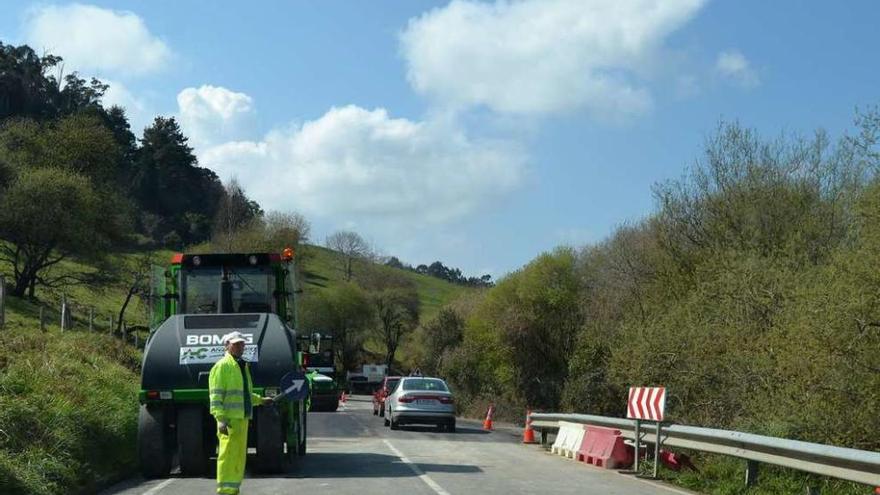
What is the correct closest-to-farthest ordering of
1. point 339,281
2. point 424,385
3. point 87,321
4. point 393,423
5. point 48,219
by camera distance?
point 393,423 < point 424,385 < point 87,321 < point 48,219 < point 339,281

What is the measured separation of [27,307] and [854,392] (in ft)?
132

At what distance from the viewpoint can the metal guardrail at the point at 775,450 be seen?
11.1m

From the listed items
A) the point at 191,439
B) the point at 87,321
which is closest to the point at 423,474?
the point at 191,439

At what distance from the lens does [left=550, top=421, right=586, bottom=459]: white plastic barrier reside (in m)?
20.0

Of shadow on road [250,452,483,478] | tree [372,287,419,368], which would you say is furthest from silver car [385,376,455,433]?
tree [372,287,419,368]

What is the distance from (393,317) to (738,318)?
86311 mm

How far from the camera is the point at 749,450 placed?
1411cm

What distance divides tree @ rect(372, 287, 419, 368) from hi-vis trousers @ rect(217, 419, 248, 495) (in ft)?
319

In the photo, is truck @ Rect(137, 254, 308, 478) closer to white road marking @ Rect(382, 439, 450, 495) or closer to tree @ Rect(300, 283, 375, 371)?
white road marking @ Rect(382, 439, 450, 495)

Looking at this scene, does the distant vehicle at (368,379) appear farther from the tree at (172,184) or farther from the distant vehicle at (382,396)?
the distant vehicle at (382,396)

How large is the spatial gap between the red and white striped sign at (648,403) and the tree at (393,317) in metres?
90.4

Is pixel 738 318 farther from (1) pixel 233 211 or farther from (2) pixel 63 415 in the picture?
(1) pixel 233 211

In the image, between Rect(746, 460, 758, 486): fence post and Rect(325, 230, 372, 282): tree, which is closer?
Rect(746, 460, 758, 486): fence post

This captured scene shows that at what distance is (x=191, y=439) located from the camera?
1418cm
